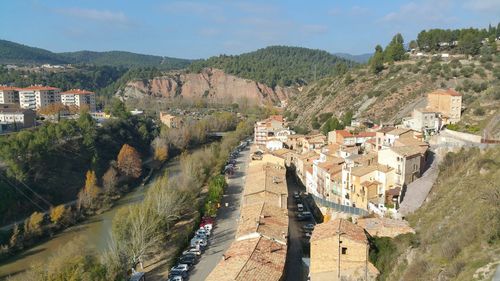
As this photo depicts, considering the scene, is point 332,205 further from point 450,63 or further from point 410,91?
point 450,63

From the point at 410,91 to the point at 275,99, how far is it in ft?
197

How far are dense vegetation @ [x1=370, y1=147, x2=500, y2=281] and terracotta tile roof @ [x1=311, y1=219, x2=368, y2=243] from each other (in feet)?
2.59

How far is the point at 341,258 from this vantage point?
1675cm

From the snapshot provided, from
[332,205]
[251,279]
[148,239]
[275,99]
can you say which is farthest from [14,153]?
[275,99]

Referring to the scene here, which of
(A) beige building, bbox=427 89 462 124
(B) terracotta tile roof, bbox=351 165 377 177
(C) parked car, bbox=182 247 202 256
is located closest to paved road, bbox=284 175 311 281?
(B) terracotta tile roof, bbox=351 165 377 177

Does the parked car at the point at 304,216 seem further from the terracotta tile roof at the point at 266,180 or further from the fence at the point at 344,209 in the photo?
the terracotta tile roof at the point at 266,180

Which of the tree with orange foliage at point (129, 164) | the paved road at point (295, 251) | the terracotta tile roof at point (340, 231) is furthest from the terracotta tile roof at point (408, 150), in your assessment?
the tree with orange foliage at point (129, 164)

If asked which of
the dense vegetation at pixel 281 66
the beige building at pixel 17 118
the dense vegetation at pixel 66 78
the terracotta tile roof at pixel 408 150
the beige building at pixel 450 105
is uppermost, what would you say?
the dense vegetation at pixel 281 66

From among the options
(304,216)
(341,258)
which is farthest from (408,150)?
(341,258)

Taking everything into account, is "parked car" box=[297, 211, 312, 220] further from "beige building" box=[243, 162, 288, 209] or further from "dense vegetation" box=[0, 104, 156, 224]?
"dense vegetation" box=[0, 104, 156, 224]

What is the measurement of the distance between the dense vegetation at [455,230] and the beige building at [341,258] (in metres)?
0.50

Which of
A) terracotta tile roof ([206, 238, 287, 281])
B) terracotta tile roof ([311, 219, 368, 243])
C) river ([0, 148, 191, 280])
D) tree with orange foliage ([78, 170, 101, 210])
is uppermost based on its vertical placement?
terracotta tile roof ([311, 219, 368, 243])

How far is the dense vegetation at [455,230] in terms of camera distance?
12.4 metres

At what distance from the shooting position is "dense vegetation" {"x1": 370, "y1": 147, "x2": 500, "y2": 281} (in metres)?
12.4
